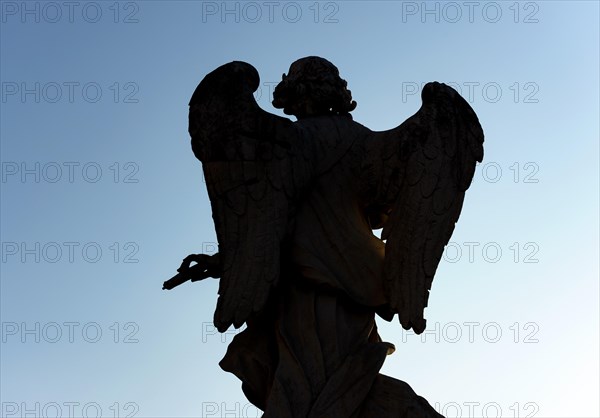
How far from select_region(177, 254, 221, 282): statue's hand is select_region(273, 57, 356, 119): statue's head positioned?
49.6 inches

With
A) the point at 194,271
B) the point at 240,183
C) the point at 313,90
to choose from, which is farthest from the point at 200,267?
the point at 313,90

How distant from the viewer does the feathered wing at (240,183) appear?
11.5m

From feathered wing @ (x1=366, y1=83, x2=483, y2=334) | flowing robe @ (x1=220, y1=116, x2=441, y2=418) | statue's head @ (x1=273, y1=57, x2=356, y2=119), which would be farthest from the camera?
statue's head @ (x1=273, y1=57, x2=356, y2=119)

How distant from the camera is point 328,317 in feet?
38.3

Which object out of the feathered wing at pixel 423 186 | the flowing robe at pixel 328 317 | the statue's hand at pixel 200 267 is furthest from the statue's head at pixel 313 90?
the statue's hand at pixel 200 267

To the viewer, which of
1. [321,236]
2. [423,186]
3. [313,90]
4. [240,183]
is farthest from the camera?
[313,90]

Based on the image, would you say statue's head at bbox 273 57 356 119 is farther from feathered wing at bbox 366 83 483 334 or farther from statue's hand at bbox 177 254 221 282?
statue's hand at bbox 177 254 221 282

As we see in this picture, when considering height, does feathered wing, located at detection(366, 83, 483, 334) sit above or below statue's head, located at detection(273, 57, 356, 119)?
below

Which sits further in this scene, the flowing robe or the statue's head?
the statue's head

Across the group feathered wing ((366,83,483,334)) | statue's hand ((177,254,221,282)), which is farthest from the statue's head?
statue's hand ((177,254,221,282))

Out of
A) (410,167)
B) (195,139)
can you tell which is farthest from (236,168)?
(410,167)

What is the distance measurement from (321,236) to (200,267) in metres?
0.84

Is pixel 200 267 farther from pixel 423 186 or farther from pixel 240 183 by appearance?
pixel 423 186

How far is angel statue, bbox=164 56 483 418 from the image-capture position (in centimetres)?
1145
